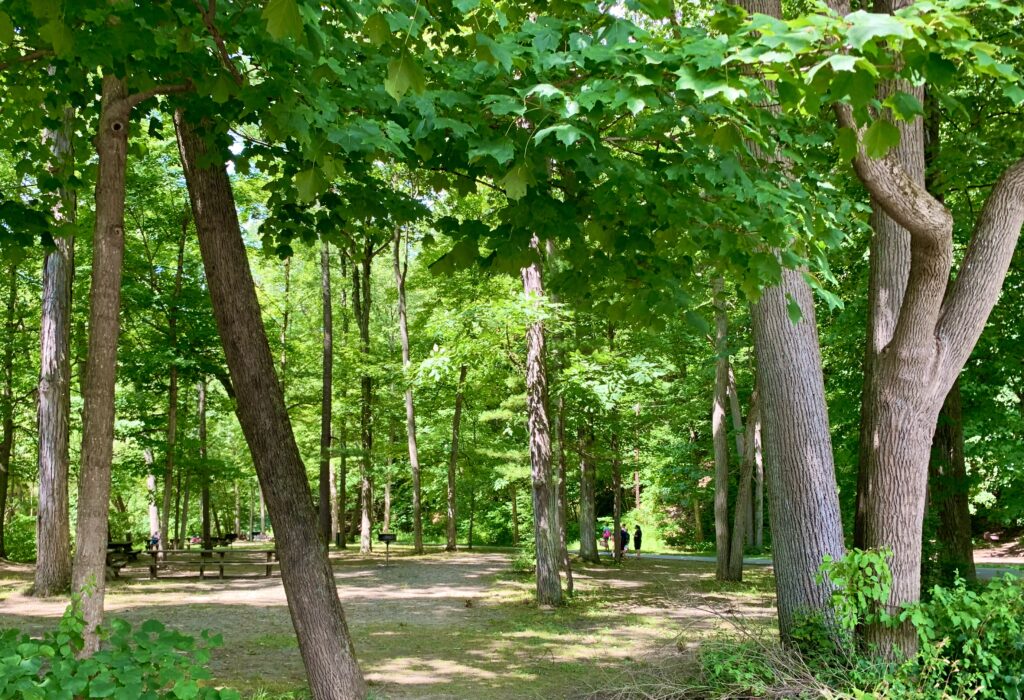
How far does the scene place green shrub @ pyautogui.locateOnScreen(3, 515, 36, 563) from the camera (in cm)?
2091

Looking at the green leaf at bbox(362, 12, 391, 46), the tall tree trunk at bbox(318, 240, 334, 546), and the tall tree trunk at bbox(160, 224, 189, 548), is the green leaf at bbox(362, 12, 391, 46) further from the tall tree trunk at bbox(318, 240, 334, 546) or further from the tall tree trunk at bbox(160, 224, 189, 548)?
the tall tree trunk at bbox(318, 240, 334, 546)

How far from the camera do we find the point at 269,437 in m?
5.77

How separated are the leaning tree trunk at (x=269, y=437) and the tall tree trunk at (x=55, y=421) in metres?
8.58

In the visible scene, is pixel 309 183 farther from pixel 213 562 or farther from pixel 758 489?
pixel 758 489

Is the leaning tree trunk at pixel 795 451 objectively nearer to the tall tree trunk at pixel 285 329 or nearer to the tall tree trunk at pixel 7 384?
the tall tree trunk at pixel 285 329

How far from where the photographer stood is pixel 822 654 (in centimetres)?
587

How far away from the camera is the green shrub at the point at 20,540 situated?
20.9 meters

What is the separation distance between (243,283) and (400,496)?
33174 mm

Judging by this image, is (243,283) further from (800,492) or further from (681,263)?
(800,492)

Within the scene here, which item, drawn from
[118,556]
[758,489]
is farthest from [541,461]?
[758,489]

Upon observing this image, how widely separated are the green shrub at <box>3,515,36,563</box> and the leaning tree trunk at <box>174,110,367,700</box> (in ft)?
58.5

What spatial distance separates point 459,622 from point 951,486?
7.33 metres

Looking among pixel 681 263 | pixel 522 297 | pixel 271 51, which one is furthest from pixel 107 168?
pixel 522 297

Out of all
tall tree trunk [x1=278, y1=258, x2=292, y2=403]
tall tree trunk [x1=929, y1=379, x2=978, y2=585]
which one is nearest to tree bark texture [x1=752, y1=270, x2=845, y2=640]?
tall tree trunk [x1=929, y1=379, x2=978, y2=585]
